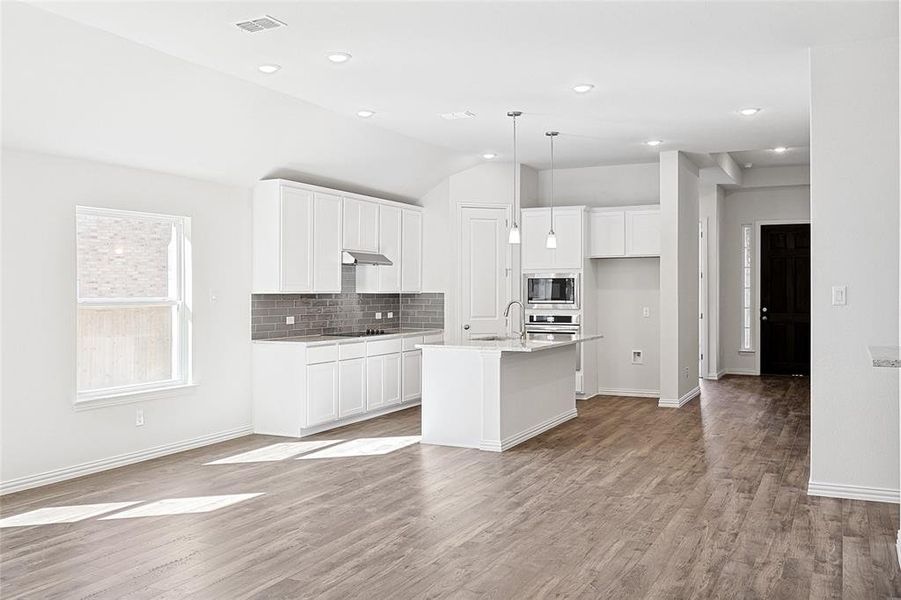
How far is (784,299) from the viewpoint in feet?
38.8

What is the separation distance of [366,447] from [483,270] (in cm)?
348

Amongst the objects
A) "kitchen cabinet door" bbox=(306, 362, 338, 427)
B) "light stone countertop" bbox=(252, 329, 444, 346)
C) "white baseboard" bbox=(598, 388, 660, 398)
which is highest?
"light stone countertop" bbox=(252, 329, 444, 346)

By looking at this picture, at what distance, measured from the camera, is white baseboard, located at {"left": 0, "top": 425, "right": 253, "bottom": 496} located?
5.30 m

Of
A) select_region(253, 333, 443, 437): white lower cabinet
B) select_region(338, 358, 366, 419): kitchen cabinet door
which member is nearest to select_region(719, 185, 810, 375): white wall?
select_region(253, 333, 443, 437): white lower cabinet

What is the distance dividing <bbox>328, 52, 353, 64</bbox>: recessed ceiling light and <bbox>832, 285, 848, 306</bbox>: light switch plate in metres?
3.41

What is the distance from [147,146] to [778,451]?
217 inches

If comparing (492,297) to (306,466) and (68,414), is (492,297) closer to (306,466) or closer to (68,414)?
(306,466)

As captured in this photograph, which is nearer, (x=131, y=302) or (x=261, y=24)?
(x=261, y=24)

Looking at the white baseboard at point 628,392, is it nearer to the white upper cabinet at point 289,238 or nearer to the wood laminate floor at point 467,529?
the wood laminate floor at point 467,529

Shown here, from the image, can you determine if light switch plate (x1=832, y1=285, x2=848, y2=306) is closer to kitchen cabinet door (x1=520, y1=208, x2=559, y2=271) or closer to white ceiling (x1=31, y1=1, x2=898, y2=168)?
white ceiling (x1=31, y1=1, x2=898, y2=168)

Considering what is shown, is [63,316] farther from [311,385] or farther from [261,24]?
[261,24]

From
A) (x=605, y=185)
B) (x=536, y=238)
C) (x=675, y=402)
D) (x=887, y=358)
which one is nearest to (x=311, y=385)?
(x=536, y=238)

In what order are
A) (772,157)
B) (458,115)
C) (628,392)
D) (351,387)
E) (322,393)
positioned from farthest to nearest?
(772,157) < (628,392) < (351,387) < (322,393) < (458,115)

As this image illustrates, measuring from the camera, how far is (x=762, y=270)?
11906mm
